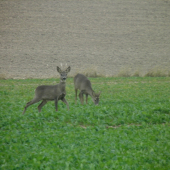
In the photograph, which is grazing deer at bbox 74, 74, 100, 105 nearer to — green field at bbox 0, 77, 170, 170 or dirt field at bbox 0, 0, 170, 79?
green field at bbox 0, 77, 170, 170

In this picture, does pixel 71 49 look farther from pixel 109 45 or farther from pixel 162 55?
pixel 162 55

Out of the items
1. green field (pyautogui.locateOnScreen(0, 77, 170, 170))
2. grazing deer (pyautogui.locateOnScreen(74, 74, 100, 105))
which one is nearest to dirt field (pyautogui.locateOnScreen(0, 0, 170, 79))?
grazing deer (pyautogui.locateOnScreen(74, 74, 100, 105))

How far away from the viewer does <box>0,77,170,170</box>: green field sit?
6715 millimetres

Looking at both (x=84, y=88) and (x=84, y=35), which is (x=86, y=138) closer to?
(x=84, y=88)

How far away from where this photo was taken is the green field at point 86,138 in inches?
264

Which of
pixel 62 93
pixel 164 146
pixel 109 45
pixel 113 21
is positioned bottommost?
pixel 164 146

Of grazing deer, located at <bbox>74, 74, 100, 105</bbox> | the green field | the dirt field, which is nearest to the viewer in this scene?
the green field

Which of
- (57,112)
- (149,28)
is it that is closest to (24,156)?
(57,112)

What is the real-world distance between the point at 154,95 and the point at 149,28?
3131cm

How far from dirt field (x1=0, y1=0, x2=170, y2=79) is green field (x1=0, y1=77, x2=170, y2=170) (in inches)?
846

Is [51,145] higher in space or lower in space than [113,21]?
lower

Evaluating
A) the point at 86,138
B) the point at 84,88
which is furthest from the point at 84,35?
the point at 86,138

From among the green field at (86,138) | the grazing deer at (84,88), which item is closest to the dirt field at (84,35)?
the grazing deer at (84,88)

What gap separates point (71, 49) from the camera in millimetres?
40750
